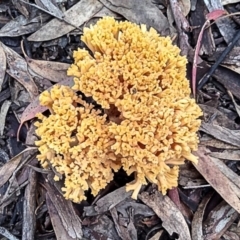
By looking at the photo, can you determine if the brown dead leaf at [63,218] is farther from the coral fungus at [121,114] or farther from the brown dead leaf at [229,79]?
the brown dead leaf at [229,79]

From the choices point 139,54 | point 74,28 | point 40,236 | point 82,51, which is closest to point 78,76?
point 82,51

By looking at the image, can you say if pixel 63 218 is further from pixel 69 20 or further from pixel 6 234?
pixel 69 20

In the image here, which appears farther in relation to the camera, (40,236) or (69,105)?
(40,236)

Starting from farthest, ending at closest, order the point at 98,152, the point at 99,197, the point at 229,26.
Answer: the point at 229,26 → the point at 99,197 → the point at 98,152

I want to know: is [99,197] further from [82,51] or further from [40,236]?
[82,51]

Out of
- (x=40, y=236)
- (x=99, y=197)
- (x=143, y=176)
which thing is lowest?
(x=40, y=236)

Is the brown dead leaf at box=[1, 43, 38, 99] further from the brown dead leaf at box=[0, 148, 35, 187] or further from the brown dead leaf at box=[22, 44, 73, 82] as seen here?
the brown dead leaf at box=[0, 148, 35, 187]

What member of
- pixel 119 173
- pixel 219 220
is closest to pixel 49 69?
pixel 119 173

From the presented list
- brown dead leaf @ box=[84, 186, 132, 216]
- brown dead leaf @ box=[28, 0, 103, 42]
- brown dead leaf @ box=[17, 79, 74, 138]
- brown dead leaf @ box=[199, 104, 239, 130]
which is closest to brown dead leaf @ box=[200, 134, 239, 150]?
brown dead leaf @ box=[199, 104, 239, 130]
